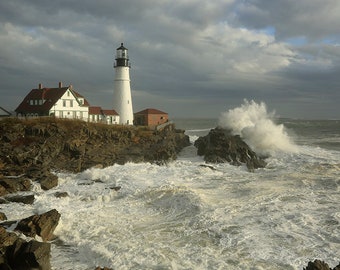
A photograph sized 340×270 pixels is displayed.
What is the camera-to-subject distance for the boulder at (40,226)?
885 cm

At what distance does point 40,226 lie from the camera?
8.95m

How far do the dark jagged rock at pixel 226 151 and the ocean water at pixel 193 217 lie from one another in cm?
170

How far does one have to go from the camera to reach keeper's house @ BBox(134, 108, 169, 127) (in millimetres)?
29906

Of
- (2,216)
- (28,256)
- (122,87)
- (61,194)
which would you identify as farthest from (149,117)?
(28,256)

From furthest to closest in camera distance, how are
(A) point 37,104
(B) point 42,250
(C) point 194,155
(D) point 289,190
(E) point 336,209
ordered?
(A) point 37,104
(C) point 194,155
(D) point 289,190
(E) point 336,209
(B) point 42,250

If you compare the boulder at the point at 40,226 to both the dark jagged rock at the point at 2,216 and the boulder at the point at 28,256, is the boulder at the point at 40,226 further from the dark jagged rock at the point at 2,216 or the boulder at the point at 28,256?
the boulder at the point at 28,256

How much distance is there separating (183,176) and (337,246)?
9.23 meters

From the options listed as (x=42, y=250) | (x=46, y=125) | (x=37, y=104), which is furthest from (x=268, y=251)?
(x=37, y=104)

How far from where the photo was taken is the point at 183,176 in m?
17.0

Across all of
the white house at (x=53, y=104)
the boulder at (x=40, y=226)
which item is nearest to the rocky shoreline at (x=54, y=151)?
the boulder at (x=40, y=226)

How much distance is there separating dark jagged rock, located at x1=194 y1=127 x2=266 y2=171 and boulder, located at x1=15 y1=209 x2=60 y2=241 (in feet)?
40.0

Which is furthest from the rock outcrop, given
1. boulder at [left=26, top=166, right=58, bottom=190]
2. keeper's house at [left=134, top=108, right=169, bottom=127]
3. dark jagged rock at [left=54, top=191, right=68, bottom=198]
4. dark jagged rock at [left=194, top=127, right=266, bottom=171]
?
keeper's house at [left=134, top=108, right=169, bottom=127]

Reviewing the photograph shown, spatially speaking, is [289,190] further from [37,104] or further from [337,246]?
[37,104]

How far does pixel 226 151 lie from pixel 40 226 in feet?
44.8
